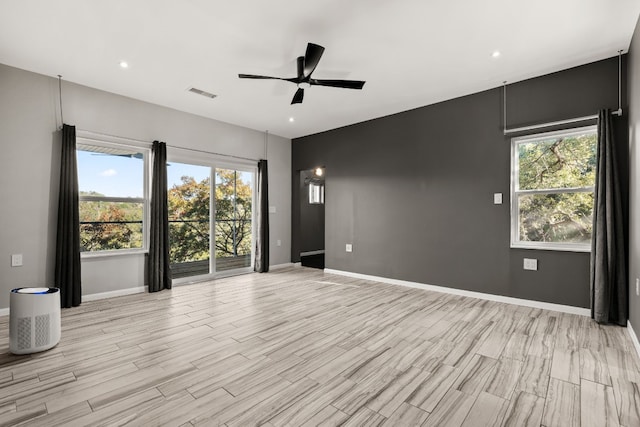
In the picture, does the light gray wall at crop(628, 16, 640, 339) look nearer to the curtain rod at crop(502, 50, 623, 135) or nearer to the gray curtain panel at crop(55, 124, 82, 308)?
the curtain rod at crop(502, 50, 623, 135)

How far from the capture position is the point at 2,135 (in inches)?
135

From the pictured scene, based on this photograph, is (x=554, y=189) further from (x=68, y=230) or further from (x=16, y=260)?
(x=16, y=260)

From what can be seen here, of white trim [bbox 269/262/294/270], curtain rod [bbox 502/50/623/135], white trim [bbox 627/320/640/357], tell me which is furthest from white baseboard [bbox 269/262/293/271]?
white trim [bbox 627/320/640/357]

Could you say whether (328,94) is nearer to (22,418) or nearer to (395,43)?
(395,43)

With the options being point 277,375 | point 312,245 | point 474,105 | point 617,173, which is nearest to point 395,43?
point 474,105

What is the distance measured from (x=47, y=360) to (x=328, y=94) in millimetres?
4013

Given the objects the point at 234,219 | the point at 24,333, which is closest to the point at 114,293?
the point at 24,333

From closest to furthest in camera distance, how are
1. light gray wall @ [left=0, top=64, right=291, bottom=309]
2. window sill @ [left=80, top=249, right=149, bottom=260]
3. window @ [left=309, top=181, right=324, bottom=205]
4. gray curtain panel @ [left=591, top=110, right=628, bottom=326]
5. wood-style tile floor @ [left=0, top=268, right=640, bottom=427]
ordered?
wood-style tile floor @ [left=0, top=268, right=640, bottom=427]
gray curtain panel @ [left=591, top=110, right=628, bottom=326]
light gray wall @ [left=0, top=64, right=291, bottom=309]
window sill @ [left=80, top=249, right=149, bottom=260]
window @ [left=309, top=181, right=324, bottom=205]

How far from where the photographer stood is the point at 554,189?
12.0 ft

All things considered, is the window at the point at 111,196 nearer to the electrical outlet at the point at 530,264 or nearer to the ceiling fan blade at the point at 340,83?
the ceiling fan blade at the point at 340,83

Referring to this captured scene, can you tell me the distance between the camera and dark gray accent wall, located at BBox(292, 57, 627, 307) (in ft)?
11.6

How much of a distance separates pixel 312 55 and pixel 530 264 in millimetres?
3441

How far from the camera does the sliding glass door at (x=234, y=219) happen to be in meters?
5.58

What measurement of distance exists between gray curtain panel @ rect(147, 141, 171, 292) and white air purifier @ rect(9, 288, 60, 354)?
1946mm
